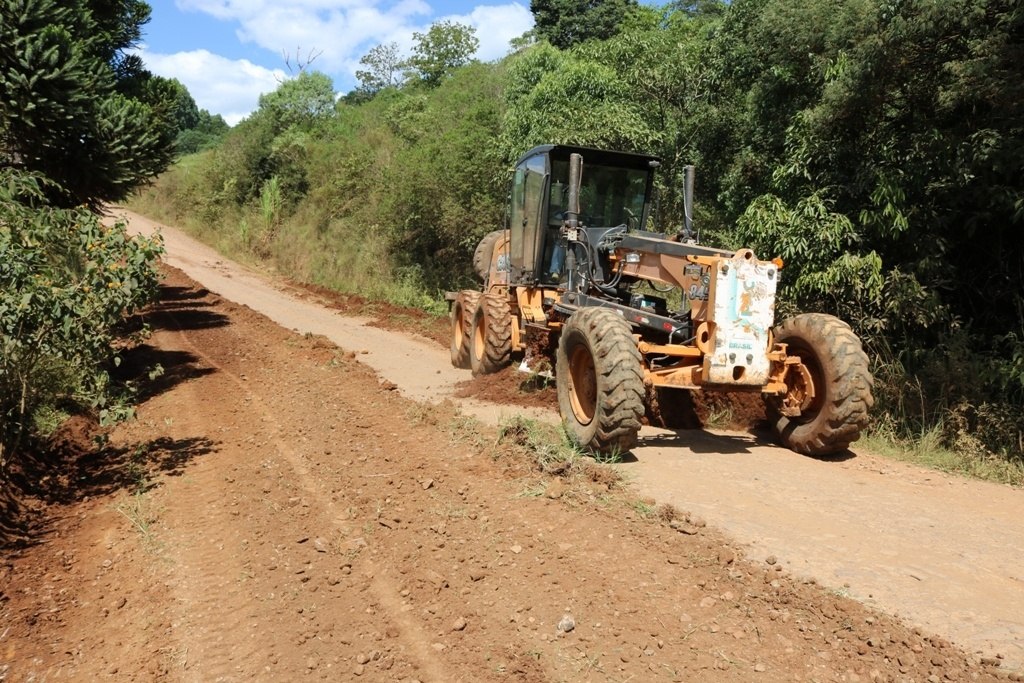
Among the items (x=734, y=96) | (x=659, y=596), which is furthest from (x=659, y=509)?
(x=734, y=96)

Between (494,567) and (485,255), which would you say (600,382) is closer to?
(494,567)

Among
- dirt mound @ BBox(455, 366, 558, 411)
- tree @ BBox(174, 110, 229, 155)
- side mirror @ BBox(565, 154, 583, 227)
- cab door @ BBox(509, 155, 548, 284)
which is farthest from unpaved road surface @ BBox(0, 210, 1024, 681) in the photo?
tree @ BBox(174, 110, 229, 155)

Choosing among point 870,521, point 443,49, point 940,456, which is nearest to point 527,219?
point 940,456

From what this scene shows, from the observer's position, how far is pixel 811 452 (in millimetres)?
6875

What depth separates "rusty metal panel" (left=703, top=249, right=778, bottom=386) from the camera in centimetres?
631

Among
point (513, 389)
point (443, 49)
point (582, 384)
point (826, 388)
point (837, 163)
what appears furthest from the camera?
point (443, 49)

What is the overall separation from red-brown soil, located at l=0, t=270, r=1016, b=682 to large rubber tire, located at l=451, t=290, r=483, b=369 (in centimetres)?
374

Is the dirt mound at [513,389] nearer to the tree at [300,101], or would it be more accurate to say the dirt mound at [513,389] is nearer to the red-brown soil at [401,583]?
the red-brown soil at [401,583]

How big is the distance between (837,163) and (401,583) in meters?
7.57

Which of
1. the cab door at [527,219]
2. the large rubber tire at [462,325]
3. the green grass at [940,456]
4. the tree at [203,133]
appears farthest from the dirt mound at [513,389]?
the tree at [203,133]

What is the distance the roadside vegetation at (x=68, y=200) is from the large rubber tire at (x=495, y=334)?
3.80 metres

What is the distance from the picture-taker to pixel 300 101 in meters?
36.1

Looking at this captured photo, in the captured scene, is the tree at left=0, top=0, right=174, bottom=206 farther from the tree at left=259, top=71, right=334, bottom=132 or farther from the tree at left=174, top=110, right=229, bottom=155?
the tree at left=174, top=110, right=229, bottom=155

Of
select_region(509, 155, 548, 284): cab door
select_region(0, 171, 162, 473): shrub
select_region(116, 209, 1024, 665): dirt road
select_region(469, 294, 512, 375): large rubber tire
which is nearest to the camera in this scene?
select_region(116, 209, 1024, 665): dirt road
